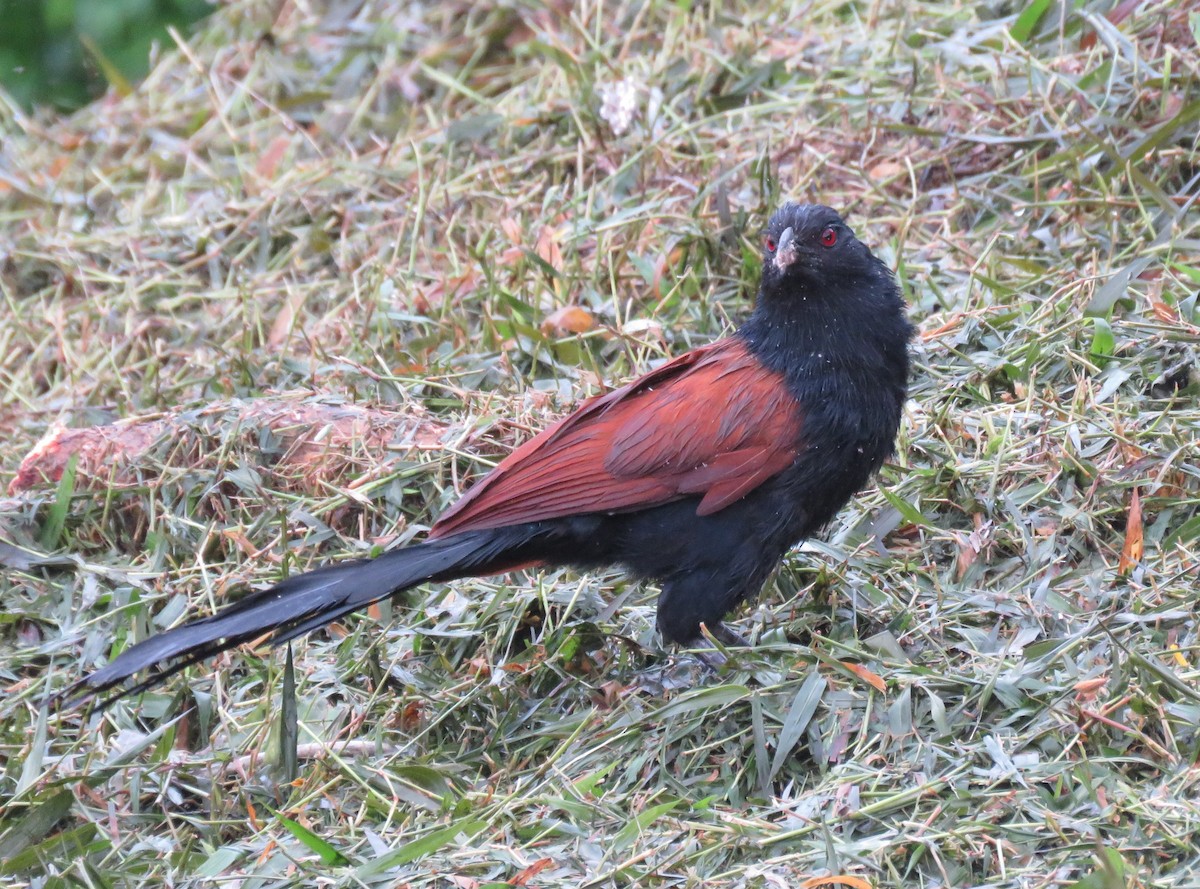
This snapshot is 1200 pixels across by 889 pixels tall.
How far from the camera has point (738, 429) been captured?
3.84 metres

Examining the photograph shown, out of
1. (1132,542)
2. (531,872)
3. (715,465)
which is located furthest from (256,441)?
(1132,542)

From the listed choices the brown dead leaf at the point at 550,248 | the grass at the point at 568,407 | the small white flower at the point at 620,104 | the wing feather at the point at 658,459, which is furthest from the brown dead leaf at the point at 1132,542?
the small white flower at the point at 620,104

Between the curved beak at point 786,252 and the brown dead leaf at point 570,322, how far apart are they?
1.33 m

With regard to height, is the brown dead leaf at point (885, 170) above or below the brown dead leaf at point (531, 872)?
above

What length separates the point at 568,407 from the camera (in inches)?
191

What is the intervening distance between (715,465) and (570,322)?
153cm

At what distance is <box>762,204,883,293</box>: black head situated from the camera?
3967mm

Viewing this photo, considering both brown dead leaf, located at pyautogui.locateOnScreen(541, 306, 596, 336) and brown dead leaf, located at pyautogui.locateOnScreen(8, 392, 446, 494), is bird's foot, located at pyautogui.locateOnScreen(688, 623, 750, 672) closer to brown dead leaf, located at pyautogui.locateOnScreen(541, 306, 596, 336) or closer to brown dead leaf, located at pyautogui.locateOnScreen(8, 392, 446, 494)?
brown dead leaf, located at pyautogui.locateOnScreen(8, 392, 446, 494)

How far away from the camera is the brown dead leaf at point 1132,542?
379 centimetres

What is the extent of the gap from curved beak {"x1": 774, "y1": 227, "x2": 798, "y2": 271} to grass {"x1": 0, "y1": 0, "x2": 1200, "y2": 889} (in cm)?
84

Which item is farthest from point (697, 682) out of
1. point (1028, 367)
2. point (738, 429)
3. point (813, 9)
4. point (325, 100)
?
point (325, 100)

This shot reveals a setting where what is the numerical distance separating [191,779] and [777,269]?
218 centimetres

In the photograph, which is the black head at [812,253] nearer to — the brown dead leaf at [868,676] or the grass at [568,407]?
the grass at [568,407]

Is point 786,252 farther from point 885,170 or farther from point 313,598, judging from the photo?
point 885,170
